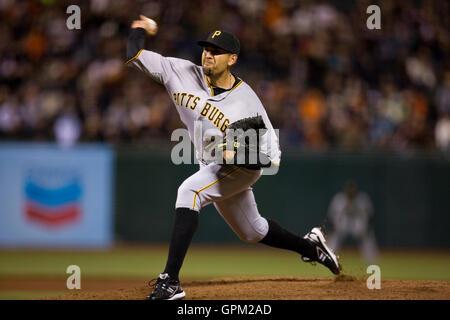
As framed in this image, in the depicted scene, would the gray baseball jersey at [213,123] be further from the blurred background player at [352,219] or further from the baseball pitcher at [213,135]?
the blurred background player at [352,219]

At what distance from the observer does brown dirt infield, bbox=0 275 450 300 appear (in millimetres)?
4555

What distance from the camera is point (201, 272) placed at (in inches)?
376

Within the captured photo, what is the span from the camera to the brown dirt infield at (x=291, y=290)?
A: 4555 millimetres

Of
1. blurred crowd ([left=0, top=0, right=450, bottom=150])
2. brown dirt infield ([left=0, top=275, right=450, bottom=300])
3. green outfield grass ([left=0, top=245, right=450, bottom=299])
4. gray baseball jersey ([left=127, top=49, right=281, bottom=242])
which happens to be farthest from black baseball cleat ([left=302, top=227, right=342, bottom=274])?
blurred crowd ([left=0, top=0, right=450, bottom=150])

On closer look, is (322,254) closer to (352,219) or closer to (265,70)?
(352,219)

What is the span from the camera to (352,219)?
11469 millimetres

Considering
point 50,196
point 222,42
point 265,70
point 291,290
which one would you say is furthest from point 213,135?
point 265,70

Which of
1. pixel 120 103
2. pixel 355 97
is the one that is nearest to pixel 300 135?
pixel 355 97

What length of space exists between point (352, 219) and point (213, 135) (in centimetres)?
727

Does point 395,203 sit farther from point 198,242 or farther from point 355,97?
point 198,242

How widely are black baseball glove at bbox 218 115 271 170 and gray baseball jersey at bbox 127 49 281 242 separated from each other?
0.32 feet
